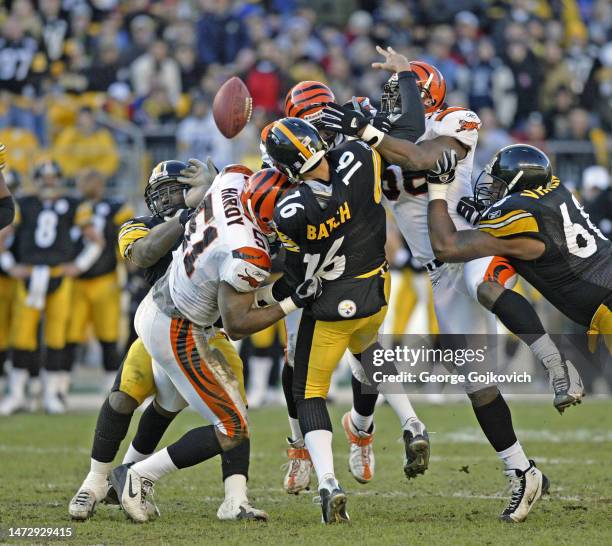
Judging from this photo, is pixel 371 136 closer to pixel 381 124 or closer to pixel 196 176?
pixel 381 124

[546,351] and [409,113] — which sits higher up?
[409,113]

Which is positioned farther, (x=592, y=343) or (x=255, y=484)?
(x=255, y=484)

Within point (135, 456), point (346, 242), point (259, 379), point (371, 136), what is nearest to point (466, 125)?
point (371, 136)

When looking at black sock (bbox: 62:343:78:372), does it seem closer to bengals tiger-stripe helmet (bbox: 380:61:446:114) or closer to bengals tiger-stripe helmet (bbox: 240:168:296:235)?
bengals tiger-stripe helmet (bbox: 380:61:446:114)

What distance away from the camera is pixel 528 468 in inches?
221

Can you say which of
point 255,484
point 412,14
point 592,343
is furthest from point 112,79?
point 592,343

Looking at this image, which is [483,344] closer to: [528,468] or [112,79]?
[528,468]

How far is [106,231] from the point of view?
10.7m

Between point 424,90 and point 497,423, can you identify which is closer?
point 497,423

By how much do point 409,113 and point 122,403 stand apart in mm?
2032

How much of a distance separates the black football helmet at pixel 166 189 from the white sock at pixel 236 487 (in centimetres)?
Result: 138

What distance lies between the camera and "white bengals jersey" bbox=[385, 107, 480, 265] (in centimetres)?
580

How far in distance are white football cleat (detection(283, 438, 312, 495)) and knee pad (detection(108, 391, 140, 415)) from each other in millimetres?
959

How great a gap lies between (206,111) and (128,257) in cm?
752
